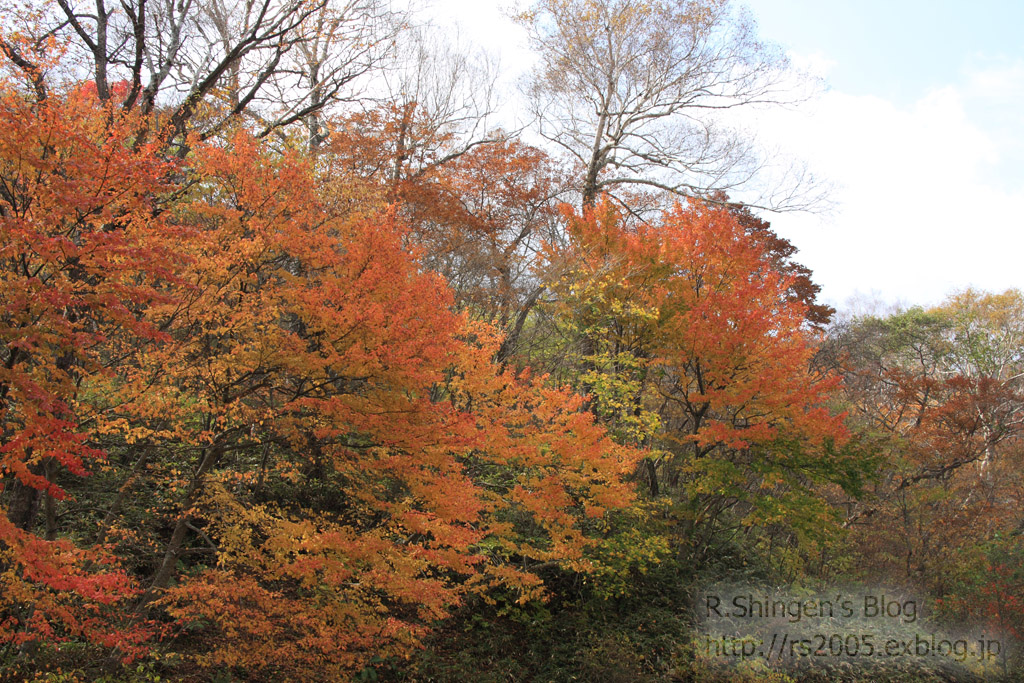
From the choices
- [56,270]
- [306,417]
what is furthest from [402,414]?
[56,270]

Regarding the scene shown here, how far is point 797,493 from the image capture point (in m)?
12.7

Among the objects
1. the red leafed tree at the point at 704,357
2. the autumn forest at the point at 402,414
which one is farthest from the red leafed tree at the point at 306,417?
the red leafed tree at the point at 704,357

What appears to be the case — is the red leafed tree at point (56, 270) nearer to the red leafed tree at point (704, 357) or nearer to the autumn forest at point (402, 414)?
the autumn forest at point (402, 414)

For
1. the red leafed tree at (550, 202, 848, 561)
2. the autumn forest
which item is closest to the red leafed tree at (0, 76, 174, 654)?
the autumn forest

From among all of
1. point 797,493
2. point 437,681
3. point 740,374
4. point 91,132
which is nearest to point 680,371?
point 740,374

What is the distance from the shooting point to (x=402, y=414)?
918cm

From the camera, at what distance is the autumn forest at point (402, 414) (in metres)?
7.19

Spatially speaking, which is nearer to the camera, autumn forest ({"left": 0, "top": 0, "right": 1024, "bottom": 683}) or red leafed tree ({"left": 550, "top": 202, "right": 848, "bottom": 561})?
autumn forest ({"left": 0, "top": 0, "right": 1024, "bottom": 683})

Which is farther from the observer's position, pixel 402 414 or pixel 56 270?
pixel 402 414

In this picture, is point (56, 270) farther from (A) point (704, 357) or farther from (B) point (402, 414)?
(A) point (704, 357)

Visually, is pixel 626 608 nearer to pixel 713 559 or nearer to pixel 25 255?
pixel 713 559

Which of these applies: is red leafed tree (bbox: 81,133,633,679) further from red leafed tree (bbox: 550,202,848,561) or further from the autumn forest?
red leafed tree (bbox: 550,202,848,561)

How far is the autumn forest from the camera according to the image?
7.19 meters

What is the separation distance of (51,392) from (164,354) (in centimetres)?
173
